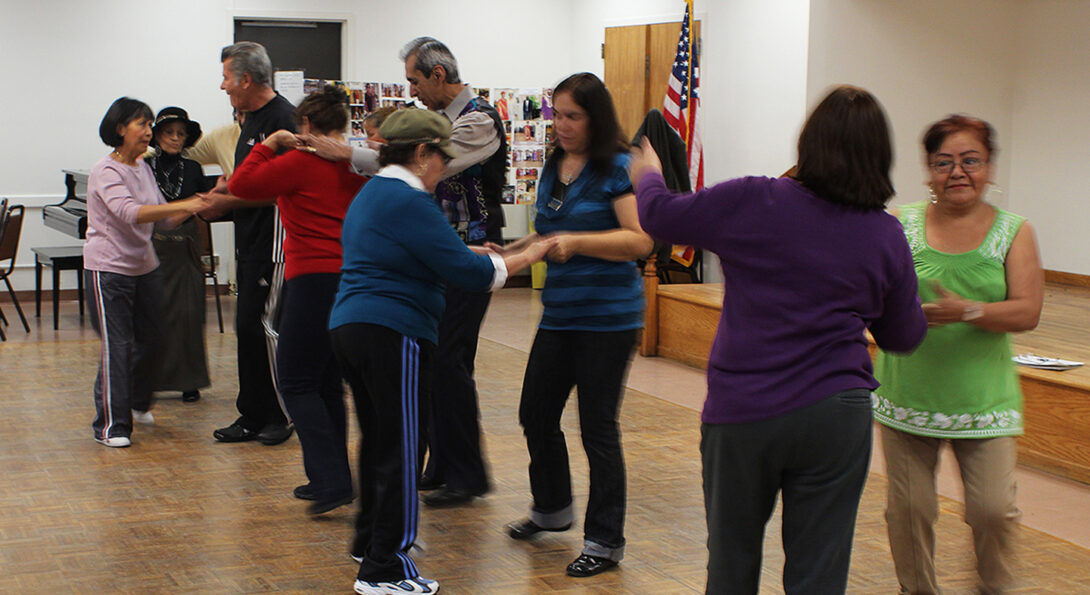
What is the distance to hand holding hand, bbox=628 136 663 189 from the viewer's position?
239 centimetres

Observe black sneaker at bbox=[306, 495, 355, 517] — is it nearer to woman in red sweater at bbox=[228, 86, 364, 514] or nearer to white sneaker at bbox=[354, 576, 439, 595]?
woman in red sweater at bbox=[228, 86, 364, 514]

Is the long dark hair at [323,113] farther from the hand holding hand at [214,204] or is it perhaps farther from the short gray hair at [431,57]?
the hand holding hand at [214,204]

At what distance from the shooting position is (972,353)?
2826mm

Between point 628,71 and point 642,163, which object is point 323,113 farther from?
point 628,71

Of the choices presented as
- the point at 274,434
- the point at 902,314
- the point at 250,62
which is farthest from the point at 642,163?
the point at 274,434

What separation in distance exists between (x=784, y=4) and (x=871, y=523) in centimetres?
553

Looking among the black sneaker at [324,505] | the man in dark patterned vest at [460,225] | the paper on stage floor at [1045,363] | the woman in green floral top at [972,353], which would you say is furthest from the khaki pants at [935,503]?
the paper on stage floor at [1045,363]

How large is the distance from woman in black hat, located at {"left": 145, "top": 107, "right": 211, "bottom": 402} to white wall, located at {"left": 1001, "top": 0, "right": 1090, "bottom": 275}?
696 cm

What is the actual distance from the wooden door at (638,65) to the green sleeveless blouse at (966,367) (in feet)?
23.4

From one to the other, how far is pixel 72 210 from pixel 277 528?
581 cm

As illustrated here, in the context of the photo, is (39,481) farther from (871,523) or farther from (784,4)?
(784,4)

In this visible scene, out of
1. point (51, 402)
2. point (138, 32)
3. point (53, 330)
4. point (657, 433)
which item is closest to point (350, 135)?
point (138, 32)

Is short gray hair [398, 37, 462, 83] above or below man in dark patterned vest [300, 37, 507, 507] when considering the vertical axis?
above

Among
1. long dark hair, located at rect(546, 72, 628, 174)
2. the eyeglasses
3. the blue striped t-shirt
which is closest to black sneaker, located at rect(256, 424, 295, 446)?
the blue striped t-shirt
